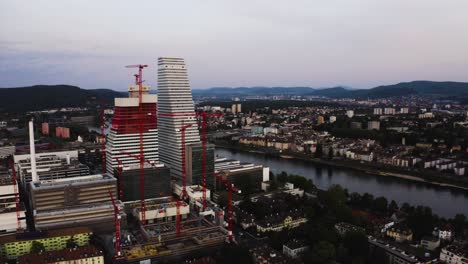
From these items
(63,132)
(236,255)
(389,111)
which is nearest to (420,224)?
(236,255)

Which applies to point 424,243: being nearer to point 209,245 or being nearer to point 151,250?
point 209,245

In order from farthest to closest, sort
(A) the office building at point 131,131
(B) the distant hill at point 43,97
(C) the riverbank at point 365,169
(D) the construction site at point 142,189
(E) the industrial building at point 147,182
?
(B) the distant hill at point 43,97
(C) the riverbank at point 365,169
(A) the office building at point 131,131
(E) the industrial building at point 147,182
(D) the construction site at point 142,189

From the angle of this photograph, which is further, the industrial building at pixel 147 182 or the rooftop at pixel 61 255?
the industrial building at pixel 147 182

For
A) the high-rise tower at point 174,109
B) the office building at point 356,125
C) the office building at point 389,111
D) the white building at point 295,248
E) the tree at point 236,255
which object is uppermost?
the high-rise tower at point 174,109

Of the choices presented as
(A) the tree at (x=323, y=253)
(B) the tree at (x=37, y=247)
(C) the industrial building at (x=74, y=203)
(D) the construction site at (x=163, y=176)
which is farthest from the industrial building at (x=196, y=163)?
(A) the tree at (x=323, y=253)

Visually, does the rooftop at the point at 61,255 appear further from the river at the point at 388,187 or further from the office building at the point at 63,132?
the office building at the point at 63,132

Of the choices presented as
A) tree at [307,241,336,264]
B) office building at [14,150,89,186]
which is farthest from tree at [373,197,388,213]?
office building at [14,150,89,186]

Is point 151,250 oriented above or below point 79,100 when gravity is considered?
below

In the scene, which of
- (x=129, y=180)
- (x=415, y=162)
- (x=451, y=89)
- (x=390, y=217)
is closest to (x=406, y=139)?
(x=415, y=162)
